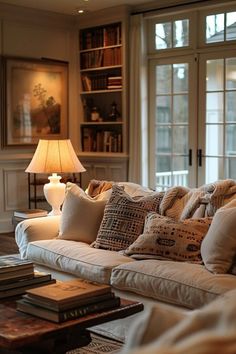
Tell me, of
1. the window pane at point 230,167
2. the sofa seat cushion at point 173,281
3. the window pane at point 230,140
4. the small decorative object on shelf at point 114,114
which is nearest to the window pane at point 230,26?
the window pane at point 230,140

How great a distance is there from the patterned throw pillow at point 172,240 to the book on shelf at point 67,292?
89 centimetres

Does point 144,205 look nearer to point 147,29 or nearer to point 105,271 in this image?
point 105,271

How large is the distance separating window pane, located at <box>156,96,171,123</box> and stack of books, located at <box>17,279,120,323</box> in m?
4.23

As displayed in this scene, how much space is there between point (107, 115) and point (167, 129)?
103 cm

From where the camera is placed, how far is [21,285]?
260 cm

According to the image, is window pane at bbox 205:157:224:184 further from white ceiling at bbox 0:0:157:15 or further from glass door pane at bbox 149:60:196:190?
white ceiling at bbox 0:0:157:15

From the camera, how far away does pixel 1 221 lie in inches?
263

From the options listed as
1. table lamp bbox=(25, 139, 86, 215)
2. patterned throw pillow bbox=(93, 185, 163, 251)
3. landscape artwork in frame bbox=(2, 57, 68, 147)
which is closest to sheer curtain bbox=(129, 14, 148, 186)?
landscape artwork in frame bbox=(2, 57, 68, 147)

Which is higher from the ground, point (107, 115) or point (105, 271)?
point (107, 115)

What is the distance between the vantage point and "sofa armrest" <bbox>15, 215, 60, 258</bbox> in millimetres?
3977

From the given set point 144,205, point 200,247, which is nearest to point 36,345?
point 200,247

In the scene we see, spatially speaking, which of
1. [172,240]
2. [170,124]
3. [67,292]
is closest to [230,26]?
[170,124]

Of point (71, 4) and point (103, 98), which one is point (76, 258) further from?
point (103, 98)

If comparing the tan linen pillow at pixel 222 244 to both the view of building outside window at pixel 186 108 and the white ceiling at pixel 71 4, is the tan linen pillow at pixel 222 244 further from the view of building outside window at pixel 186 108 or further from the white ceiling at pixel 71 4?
the white ceiling at pixel 71 4
